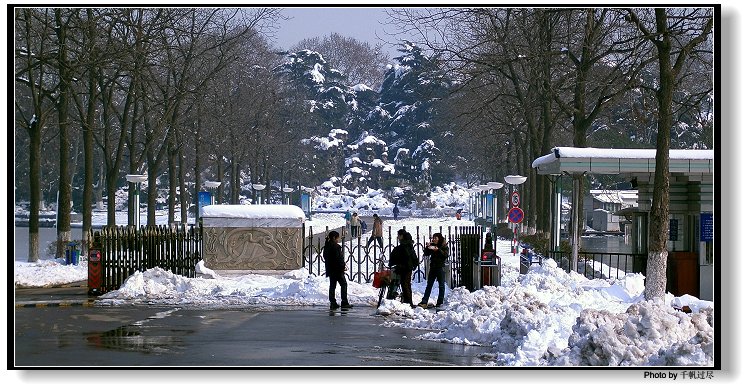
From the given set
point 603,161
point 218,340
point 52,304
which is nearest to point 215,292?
point 52,304

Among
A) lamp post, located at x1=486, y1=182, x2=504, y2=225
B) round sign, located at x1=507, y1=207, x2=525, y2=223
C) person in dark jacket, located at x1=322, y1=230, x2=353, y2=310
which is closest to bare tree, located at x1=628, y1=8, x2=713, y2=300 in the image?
person in dark jacket, located at x1=322, y1=230, x2=353, y2=310

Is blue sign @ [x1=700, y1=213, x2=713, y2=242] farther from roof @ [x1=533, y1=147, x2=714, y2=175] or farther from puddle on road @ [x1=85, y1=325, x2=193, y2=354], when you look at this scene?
puddle on road @ [x1=85, y1=325, x2=193, y2=354]

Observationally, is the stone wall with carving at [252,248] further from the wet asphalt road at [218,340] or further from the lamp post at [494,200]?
the lamp post at [494,200]

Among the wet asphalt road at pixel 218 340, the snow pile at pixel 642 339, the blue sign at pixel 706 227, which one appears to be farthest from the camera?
the blue sign at pixel 706 227

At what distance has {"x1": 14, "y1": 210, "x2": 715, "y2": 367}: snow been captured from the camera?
13.3 metres

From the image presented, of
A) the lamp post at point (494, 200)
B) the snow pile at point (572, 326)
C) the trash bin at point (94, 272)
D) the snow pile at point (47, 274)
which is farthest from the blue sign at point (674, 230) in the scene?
the lamp post at point (494, 200)

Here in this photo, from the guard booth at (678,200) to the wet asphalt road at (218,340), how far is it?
585 cm

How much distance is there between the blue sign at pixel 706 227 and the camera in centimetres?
2223

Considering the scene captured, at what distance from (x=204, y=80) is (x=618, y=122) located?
3031cm

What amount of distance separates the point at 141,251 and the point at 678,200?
11.6m

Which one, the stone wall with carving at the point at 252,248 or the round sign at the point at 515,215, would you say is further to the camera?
the round sign at the point at 515,215

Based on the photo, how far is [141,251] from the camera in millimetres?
27031

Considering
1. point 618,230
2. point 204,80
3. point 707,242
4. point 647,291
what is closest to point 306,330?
point 647,291

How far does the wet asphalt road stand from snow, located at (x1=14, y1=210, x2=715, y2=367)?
1.92 ft
